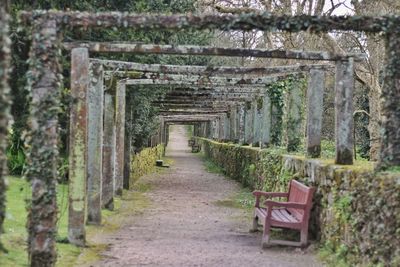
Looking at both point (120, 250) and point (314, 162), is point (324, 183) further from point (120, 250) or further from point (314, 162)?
point (120, 250)

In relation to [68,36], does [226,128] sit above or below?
below

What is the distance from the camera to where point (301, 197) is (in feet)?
28.1

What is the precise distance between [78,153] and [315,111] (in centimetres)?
436

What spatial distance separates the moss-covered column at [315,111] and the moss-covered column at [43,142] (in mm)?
5231

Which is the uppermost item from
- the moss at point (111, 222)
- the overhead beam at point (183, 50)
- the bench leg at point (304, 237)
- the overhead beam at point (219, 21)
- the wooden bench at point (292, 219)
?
the overhead beam at point (219, 21)

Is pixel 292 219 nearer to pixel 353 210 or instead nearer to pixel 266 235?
pixel 266 235

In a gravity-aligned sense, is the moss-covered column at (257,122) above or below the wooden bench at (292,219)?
above

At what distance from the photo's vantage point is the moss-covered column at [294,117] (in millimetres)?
12469

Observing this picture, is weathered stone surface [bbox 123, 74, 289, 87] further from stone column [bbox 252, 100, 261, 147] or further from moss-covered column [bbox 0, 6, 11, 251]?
moss-covered column [bbox 0, 6, 11, 251]

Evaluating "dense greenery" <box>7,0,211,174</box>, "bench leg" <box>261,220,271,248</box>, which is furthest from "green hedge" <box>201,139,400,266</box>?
"dense greenery" <box>7,0,211,174</box>

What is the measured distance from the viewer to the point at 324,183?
8.01 metres

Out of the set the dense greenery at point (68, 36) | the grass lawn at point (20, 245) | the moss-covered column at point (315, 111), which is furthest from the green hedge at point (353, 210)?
the dense greenery at point (68, 36)

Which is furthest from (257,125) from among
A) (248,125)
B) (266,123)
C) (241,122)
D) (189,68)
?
Answer: (189,68)

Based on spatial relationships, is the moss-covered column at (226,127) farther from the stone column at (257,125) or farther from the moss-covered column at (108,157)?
the moss-covered column at (108,157)
